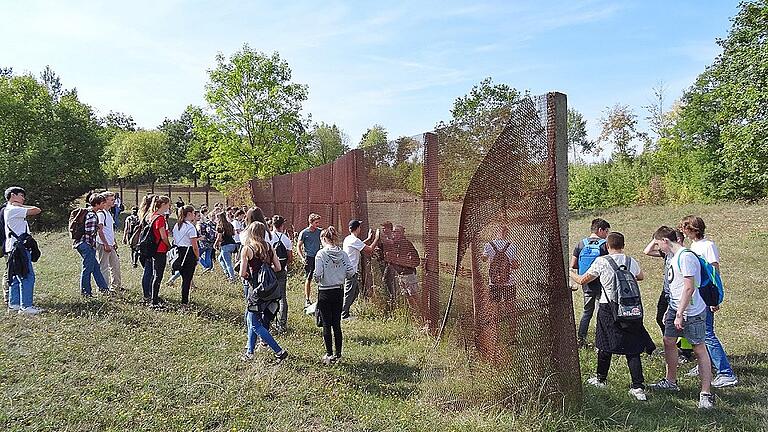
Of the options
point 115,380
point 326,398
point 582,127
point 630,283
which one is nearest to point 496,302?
point 630,283

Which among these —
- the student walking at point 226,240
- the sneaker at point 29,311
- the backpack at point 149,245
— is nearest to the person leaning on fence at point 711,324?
the backpack at point 149,245

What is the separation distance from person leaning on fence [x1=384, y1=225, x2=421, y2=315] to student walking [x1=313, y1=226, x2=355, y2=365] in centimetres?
119

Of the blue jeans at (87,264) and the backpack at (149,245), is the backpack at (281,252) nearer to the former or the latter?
the backpack at (149,245)

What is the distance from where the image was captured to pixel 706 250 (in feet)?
18.1

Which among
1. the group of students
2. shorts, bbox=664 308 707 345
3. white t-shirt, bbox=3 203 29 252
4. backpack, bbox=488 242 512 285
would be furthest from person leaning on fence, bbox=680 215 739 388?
white t-shirt, bbox=3 203 29 252

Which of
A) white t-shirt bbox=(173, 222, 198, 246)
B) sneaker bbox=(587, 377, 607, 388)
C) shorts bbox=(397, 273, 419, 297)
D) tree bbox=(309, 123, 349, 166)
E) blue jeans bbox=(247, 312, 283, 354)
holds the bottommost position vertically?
sneaker bbox=(587, 377, 607, 388)

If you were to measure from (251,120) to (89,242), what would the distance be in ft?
76.7

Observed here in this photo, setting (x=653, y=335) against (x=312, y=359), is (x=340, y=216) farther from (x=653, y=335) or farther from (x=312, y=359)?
(x=653, y=335)

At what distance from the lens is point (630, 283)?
16.2 feet

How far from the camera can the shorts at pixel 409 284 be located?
690 cm

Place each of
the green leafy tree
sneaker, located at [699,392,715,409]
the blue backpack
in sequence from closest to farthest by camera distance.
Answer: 1. sneaker, located at [699,392,715,409]
2. the blue backpack
3. the green leafy tree

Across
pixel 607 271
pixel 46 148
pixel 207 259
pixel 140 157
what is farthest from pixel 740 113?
pixel 140 157

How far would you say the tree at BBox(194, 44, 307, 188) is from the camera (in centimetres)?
3055

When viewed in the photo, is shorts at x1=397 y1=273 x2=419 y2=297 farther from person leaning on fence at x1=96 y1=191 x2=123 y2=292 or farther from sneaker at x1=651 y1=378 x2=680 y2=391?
person leaning on fence at x1=96 y1=191 x2=123 y2=292
